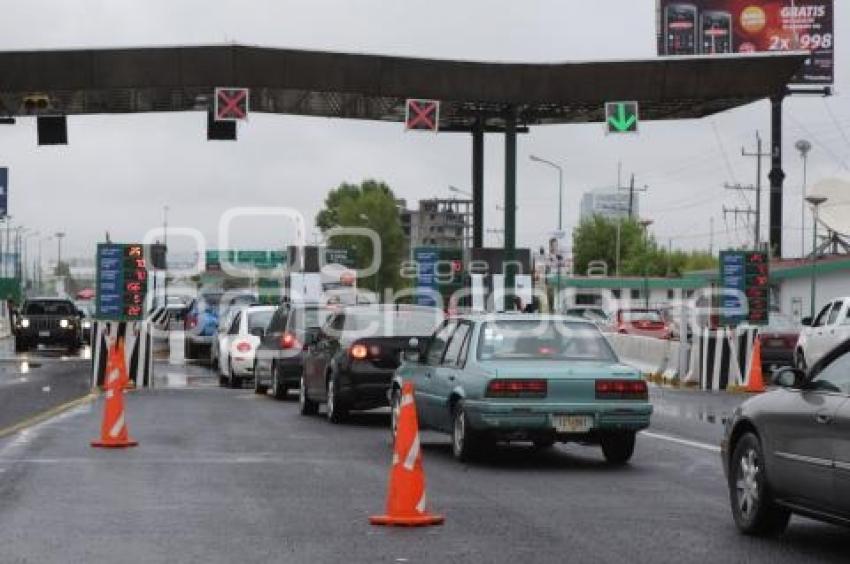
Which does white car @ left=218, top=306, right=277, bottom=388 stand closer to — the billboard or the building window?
the billboard

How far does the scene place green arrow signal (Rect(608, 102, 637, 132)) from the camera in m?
35.5

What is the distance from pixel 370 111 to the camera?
38.3 meters

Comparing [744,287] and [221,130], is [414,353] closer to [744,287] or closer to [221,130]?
[744,287]

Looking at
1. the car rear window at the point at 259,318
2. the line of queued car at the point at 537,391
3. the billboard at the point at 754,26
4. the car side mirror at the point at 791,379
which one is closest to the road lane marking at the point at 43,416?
the line of queued car at the point at 537,391

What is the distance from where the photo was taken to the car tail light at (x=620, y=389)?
14.3 m

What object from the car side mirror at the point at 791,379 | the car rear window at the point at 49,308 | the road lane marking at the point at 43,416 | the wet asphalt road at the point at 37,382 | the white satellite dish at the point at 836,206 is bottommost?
the wet asphalt road at the point at 37,382

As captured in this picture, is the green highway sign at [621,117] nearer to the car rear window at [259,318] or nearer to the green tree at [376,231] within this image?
the car rear window at [259,318]

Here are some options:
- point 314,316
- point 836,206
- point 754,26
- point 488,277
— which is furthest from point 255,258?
point 314,316

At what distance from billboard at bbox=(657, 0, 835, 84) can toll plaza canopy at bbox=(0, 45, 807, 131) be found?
4786 centimetres

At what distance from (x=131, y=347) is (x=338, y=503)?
60.8 feet

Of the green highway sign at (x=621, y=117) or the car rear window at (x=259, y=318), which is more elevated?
the green highway sign at (x=621, y=117)

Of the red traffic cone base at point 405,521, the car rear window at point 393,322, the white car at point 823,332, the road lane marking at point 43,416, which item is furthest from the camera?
the white car at point 823,332

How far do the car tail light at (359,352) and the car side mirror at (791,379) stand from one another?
1039 centimetres

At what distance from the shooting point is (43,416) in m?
20.9
